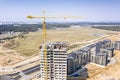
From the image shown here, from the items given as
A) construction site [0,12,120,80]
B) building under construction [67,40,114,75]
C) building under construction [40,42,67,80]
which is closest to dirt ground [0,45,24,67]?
construction site [0,12,120,80]

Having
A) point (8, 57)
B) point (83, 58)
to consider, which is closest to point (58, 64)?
point (83, 58)

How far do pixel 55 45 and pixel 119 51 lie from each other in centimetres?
4218

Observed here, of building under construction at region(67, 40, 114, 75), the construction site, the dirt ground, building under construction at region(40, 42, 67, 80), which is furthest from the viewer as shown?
the dirt ground

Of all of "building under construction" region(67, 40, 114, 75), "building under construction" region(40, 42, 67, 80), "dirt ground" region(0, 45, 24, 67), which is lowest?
"dirt ground" region(0, 45, 24, 67)

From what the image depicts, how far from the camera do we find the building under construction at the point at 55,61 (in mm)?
36844

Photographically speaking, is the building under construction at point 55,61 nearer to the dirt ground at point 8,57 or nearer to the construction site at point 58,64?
the construction site at point 58,64

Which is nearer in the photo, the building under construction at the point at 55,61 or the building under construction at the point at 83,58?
the building under construction at the point at 55,61

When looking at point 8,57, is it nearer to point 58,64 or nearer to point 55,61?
point 55,61

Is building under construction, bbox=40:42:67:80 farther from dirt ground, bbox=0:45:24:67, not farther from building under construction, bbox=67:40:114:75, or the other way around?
dirt ground, bbox=0:45:24:67

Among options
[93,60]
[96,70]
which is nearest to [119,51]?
[93,60]

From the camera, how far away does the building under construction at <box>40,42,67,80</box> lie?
3684cm

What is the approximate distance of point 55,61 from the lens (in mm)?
37188

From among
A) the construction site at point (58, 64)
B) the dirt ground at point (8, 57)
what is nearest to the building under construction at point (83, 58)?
the construction site at point (58, 64)

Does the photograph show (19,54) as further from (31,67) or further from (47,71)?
(47,71)
